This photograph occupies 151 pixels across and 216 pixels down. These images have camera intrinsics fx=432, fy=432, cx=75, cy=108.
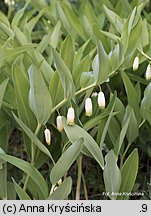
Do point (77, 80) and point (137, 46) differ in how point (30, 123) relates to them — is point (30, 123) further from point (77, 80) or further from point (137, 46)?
point (137, 46)

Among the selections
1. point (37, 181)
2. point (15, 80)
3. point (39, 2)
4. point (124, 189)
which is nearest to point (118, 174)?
point (124, 189)

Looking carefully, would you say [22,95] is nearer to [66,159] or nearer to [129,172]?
[66,159]

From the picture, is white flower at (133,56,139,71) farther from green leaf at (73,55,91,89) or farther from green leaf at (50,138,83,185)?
green leaf at (50,138,83,185)

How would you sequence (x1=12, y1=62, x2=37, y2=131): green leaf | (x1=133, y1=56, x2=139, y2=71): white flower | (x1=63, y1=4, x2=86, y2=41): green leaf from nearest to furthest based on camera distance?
(x1=12, y1=62, x2=37, y2=131): green leaf, (x1=133, y1=56, x2=139, y2=71): white flower, (x1=63, y1=4, x2=86, y2=41): green leaf

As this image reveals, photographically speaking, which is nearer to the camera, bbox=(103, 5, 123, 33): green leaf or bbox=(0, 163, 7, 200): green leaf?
bbox=(0, 163, 7, 200): green leaf

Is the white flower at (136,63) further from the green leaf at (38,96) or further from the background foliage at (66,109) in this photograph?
the green leaf at (38,96)

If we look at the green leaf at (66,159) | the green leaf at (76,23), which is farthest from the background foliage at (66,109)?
the green leaf at (76,23)

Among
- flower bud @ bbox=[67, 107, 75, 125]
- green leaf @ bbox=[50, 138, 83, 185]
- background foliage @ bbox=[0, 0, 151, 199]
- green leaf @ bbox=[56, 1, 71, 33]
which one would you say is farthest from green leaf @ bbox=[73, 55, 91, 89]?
green leaf @ bbox=[56, 1, 71, 33]
